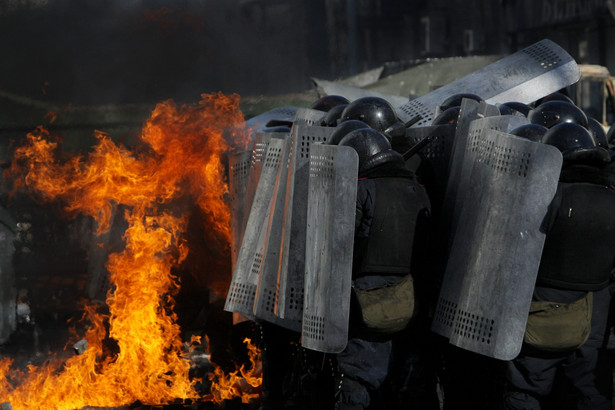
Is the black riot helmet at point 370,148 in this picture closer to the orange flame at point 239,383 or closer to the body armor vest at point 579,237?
the body armor vest at point 579,237

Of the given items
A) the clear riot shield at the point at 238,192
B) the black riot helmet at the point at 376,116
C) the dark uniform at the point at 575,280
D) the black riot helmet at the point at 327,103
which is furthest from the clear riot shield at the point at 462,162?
the black riot helmet at the point at 327,103

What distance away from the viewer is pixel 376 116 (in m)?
6.85

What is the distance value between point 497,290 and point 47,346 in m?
6.37

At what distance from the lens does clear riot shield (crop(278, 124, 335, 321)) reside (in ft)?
18.7

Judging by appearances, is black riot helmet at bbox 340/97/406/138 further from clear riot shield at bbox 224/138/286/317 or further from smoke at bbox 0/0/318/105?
smoke at bbox 0/0/318/105

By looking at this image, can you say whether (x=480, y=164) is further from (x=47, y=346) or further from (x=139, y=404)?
(x=47, y=346)

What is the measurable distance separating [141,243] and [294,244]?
3.17 m

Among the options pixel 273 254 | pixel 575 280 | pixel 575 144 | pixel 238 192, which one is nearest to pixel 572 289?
pixel 575 280

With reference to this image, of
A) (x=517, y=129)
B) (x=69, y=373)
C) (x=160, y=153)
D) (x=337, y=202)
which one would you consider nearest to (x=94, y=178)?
(x=160, y=153)

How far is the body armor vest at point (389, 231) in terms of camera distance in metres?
5.43

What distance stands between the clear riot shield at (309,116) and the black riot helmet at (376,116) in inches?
18.0

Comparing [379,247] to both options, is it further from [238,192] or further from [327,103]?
[327,103]

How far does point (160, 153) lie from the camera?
29.8 ft

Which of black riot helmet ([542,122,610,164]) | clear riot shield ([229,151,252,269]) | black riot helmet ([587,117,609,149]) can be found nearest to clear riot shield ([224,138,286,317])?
clear riot shield ([229,151,252,269])
